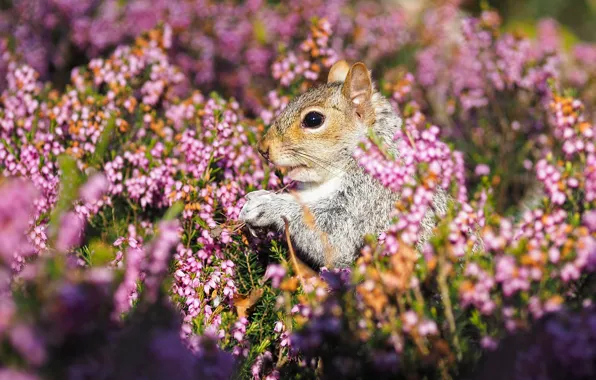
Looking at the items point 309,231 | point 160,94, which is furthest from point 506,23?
point 309,231

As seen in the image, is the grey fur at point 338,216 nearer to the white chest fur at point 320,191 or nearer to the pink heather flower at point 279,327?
the white chest fur at point 320,191

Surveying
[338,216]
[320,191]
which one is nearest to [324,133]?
[320,191]

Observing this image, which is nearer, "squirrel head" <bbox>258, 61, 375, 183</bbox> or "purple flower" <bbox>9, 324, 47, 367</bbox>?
"purple flower" <bbox>9, 324, 47, 367</bbox>

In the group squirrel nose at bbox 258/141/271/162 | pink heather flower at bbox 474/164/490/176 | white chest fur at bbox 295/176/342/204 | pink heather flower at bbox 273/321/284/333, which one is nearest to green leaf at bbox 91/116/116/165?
squirrel nose at bbox 258/141/271/162

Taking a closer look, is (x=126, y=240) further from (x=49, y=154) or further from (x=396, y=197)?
(x=396, y=197)

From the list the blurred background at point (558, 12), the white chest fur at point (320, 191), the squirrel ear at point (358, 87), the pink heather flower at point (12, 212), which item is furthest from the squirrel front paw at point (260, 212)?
the blurred background at point (558, 12)

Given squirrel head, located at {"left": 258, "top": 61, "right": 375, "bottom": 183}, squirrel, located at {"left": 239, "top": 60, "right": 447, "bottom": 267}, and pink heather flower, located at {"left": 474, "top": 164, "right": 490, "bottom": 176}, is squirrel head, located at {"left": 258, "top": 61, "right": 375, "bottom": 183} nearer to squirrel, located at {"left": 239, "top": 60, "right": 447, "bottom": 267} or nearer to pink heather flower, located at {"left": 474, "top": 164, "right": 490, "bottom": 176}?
squirrel, located at {"left": 239, "top": 60, "right": 447, "bottom": 267}
